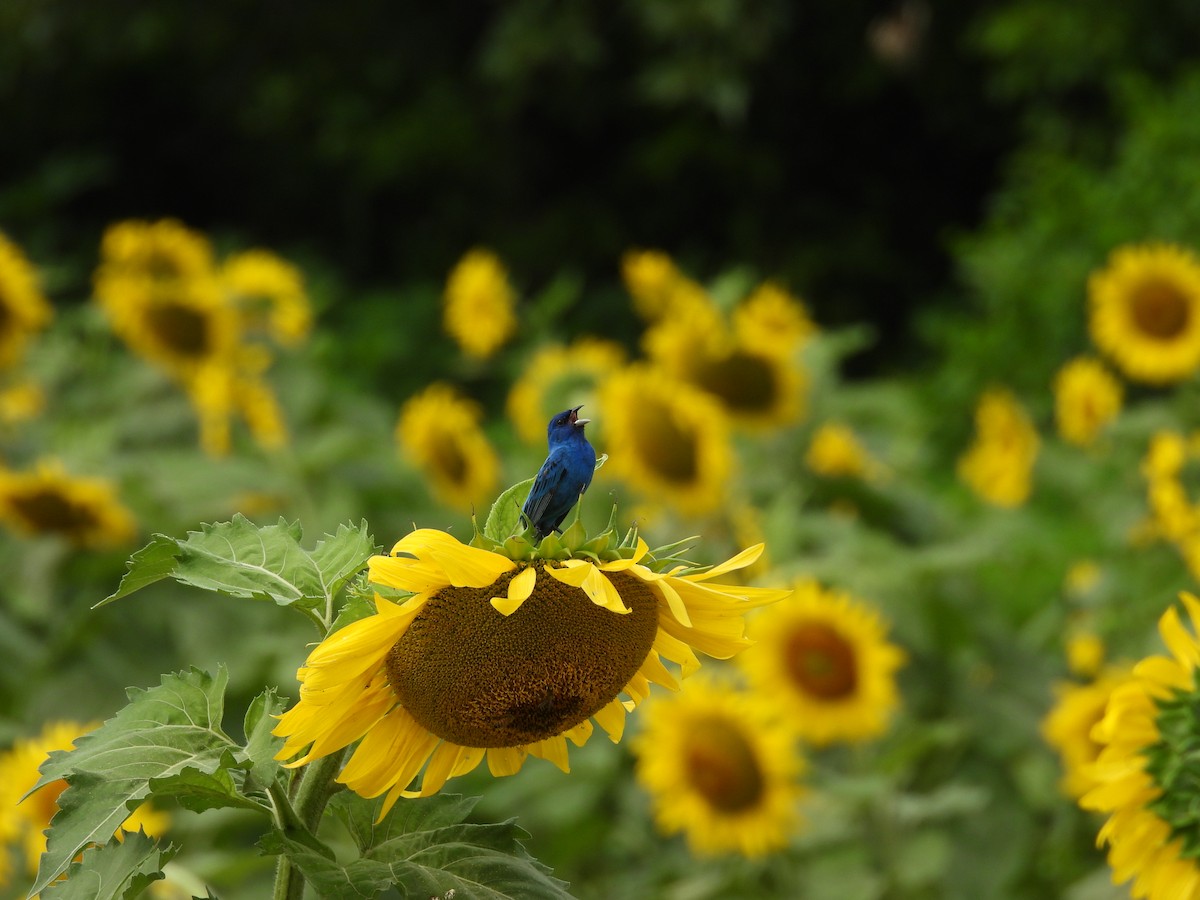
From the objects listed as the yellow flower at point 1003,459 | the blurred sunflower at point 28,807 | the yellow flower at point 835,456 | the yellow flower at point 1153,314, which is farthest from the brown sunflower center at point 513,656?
the yellow flower at point 1003,459

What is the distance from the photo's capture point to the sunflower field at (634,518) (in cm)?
78

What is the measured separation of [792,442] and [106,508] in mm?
1409

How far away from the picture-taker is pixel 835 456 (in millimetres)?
3449

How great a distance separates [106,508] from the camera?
281 centimetres

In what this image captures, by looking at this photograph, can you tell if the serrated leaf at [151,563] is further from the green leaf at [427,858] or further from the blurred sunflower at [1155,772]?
the blurred sunflower at [1155,772]

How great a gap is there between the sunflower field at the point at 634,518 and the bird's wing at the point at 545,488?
12 mm

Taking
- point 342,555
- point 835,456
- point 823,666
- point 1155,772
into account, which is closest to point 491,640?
point 342,555

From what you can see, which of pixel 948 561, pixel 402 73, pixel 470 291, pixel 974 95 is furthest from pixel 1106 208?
pixel 402 73

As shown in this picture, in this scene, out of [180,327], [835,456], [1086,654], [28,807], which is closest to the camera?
[28,807]

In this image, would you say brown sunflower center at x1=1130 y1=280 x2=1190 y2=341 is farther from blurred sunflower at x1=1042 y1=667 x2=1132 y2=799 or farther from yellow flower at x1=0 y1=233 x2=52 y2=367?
yellow flower at x1=0 y1=233 x2=52 y2=367

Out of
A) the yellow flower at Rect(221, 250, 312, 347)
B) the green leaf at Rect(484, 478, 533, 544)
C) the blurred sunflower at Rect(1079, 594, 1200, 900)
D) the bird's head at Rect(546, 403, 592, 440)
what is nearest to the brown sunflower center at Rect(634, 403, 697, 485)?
the yellow flower at Rect(221, 250, 312, 347)

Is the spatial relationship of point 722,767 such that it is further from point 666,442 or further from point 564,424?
point 564,424

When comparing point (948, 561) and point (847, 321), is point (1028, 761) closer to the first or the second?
point (948, 561)

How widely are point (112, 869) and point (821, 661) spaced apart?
175cm
